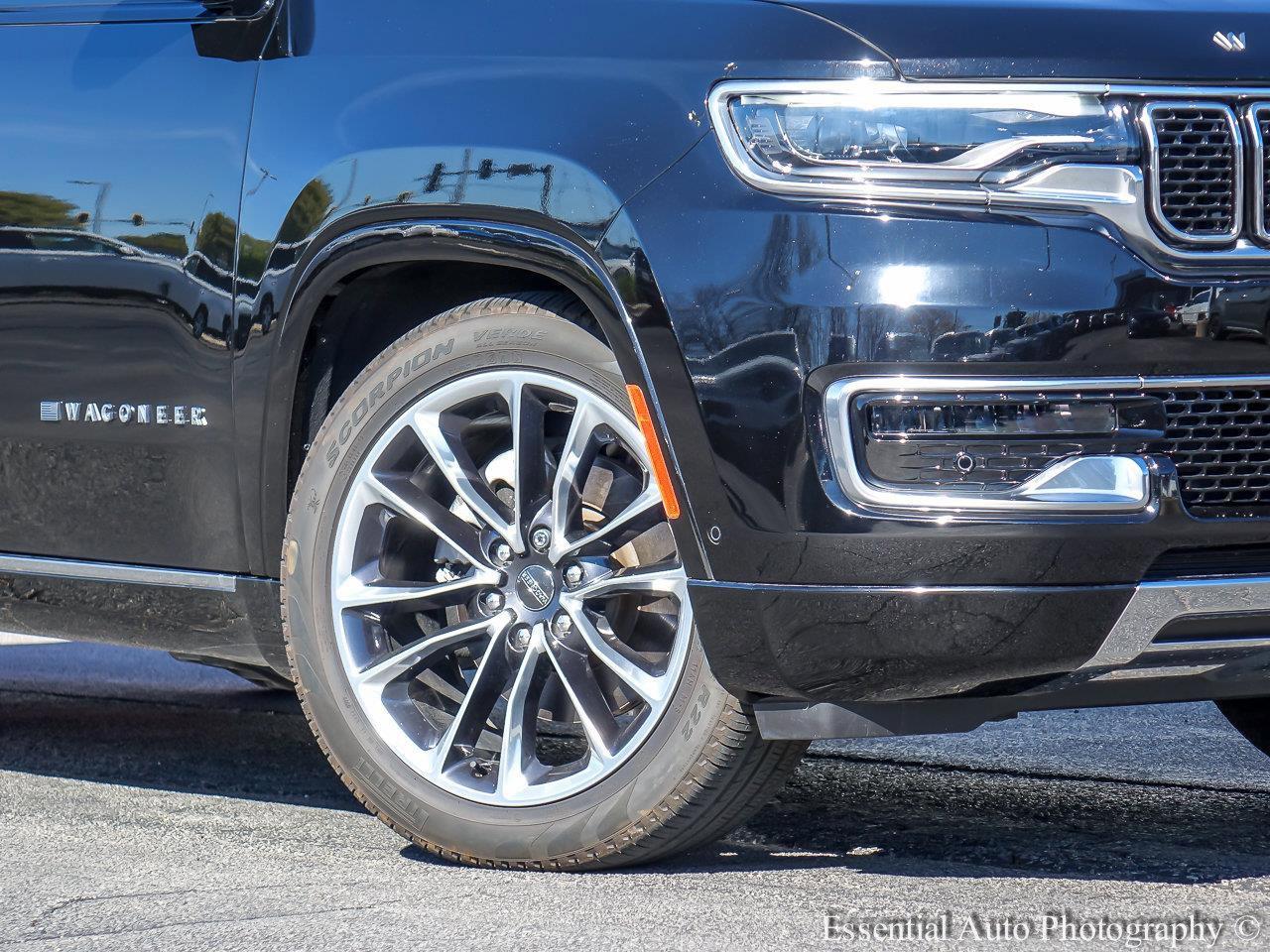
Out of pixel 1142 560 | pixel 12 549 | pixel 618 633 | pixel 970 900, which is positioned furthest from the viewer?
pixel 12 549

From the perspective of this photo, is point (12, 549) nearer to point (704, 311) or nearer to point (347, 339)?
point (347, 339)

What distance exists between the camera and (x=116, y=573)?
12.2ft

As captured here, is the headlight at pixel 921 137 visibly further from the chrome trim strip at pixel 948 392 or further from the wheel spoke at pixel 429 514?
the wheel spoke at pixel 429 514

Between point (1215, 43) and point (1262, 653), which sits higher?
point (1215, 43)

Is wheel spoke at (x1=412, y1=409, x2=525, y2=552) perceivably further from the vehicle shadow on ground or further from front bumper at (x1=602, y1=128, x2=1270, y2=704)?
the vehicle shadow on ground

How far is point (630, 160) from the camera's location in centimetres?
293

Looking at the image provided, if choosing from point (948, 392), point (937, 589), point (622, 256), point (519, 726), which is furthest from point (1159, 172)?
point (519, 726)

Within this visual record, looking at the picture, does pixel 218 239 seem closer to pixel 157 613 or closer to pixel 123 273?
pixel 123 273

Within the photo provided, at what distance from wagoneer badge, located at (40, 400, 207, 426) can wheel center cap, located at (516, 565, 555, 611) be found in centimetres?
73

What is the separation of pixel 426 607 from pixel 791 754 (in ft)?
2.44

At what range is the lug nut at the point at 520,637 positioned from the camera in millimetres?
3273

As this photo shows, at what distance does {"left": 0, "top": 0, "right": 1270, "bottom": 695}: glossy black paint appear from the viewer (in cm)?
276

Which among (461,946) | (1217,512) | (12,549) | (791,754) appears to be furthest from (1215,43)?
(12,549)

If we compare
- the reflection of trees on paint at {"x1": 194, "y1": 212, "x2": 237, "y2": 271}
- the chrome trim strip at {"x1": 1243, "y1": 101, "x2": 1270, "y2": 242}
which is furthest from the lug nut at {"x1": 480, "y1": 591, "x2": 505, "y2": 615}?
the chrome trim strip at {"x1": 1243, "y1": 101, "x2": 1270, "y2": 242}
